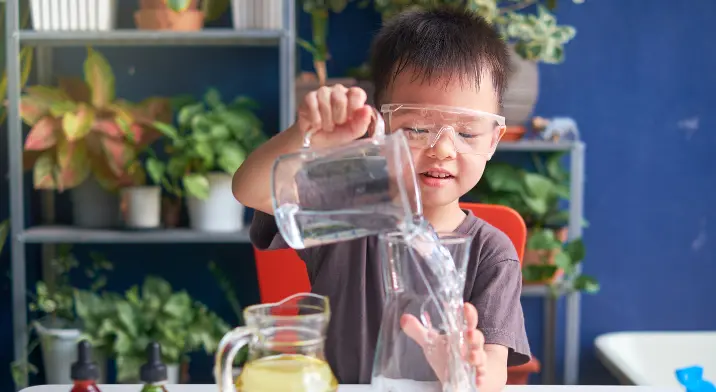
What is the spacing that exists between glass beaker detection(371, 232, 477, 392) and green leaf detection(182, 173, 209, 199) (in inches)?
70.6

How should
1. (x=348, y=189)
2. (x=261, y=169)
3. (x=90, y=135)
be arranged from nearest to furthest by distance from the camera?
(x=348, y=189) → (x=261, y=169) → (x=90, y=135)

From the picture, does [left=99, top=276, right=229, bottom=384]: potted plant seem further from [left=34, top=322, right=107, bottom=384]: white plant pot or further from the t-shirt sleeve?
the t-shirt sleeve

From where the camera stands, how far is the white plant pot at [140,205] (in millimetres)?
2562

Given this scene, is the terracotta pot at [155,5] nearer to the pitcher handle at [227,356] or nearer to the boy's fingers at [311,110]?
the boy's fingers at [311,110]

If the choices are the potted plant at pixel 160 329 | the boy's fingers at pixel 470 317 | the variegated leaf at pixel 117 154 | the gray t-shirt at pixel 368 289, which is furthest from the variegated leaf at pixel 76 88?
the boy's fingers at pixel 470 317

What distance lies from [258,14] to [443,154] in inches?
58.9

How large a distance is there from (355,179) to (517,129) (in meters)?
1.90

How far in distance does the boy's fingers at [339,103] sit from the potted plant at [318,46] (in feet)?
5.66

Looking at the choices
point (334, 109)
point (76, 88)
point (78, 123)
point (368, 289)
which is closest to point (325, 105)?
point (334, 109)

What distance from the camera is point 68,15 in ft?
8.36

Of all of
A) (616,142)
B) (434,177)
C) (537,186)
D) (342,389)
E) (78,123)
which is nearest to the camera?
(342,389)

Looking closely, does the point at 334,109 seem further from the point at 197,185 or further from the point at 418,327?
the point at 197,185

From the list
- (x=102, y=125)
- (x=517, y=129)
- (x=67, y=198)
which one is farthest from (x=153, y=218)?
(x=517, y=129)

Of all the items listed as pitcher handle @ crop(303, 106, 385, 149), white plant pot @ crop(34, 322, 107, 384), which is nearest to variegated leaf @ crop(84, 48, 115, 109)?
white plant pot @ crop(34, 322, 107, 384)
